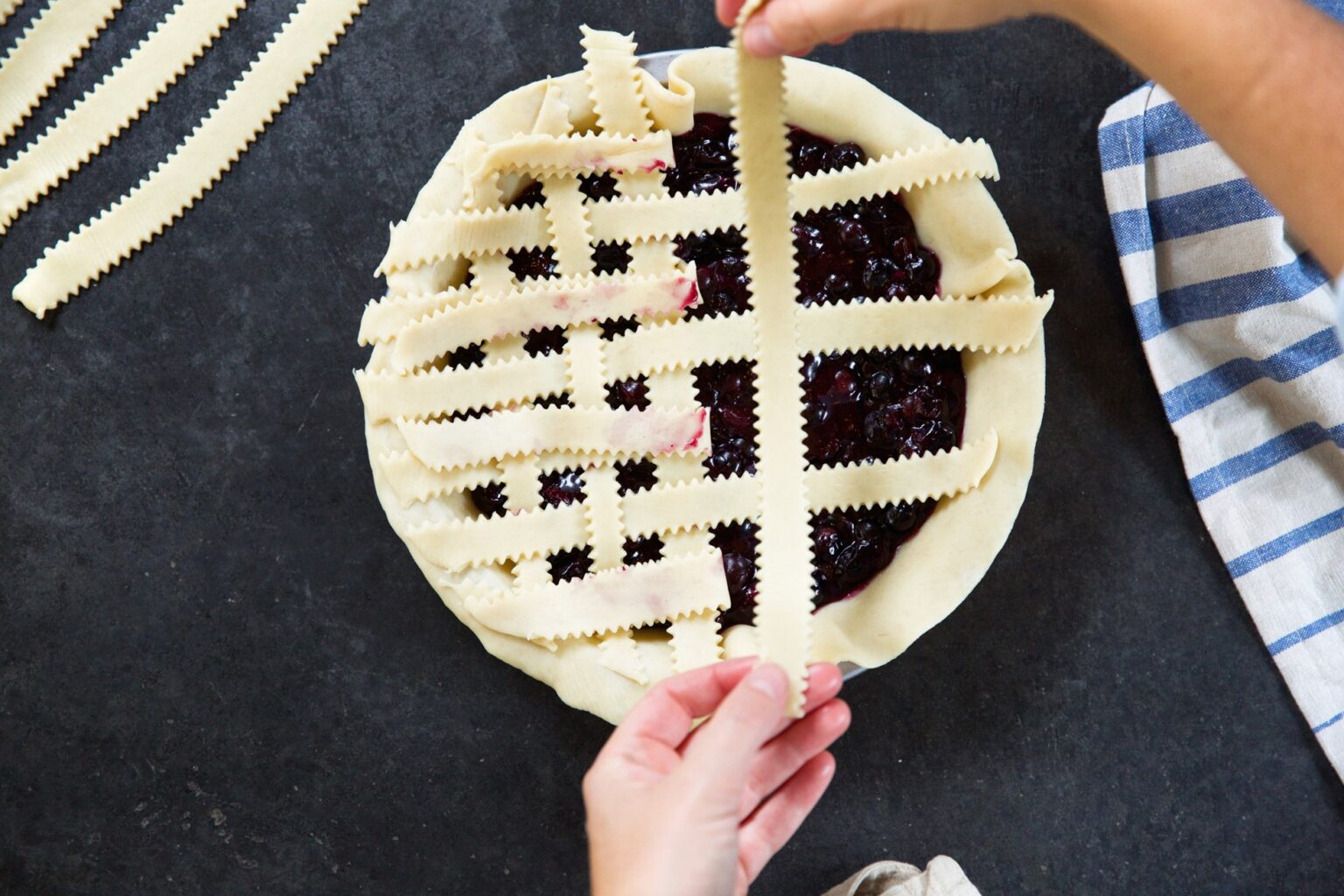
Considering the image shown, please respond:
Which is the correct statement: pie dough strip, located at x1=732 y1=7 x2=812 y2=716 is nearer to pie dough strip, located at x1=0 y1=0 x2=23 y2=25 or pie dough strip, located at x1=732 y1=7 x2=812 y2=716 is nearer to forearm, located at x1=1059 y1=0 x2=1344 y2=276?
forearm, located at x1=1059 y1=0 x2=1344 y2=276

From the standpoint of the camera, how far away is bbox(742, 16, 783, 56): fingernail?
4.00ft

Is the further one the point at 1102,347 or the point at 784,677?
the point at 1102,347

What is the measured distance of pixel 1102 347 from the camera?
1930 mm

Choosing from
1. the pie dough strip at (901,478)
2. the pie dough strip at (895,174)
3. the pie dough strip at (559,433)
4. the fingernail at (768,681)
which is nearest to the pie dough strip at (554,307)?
the pie dough strip at (559,433)

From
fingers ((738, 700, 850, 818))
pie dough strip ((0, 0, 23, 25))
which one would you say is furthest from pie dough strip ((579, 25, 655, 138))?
pie dough strip ((0, 0, 23, 25))

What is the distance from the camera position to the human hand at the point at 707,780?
127 cm

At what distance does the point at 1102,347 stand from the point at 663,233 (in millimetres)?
920

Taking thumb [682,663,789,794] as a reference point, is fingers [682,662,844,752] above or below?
below

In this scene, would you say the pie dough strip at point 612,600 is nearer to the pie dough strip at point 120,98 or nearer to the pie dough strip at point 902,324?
the pie dough strip at point 902,324

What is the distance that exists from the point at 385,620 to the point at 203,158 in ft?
3.08

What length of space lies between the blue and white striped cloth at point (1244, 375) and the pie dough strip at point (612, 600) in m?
0.97

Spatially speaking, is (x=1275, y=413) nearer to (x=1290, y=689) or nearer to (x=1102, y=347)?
(x=1102, y=347)

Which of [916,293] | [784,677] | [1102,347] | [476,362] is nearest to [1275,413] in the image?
[1102,347]

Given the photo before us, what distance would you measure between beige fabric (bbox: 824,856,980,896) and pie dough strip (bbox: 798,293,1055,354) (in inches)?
38.6
